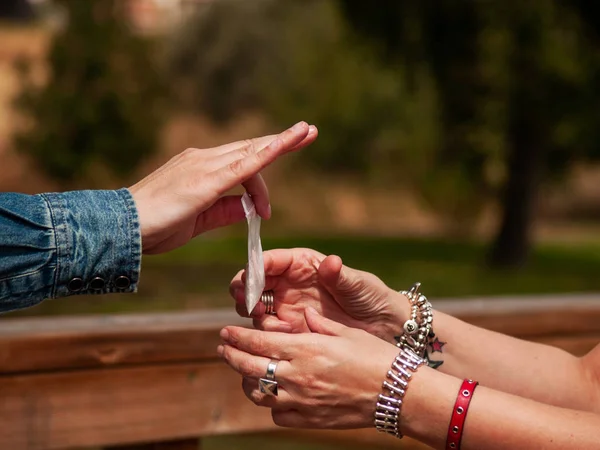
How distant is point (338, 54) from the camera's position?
451 inches

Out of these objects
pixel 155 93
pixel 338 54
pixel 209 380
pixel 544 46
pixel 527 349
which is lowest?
pixel 209 380

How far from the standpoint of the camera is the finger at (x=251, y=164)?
123 centimetres

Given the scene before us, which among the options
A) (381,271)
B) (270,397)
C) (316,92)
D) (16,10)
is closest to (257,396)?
(270,397)

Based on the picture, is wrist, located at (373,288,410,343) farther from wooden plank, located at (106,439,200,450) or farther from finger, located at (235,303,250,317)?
wooden plank, located at (106,439,200,450)

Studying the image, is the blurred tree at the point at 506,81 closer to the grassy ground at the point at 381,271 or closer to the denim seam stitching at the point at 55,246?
the grassy ground at the point at 381,271

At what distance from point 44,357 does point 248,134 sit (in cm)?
1063

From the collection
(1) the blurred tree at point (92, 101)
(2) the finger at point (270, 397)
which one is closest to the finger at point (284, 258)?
(2) the finger at point (270, 397)

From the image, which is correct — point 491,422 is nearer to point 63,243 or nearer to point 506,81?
point 63,243

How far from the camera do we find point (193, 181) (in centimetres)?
123

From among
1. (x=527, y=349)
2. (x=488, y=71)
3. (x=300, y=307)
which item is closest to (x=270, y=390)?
(x=300, y=307)

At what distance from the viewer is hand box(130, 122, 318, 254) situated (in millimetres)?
1215

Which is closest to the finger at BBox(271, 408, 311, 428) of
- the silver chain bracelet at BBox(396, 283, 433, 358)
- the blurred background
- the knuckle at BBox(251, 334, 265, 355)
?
the knuckle at BBox(251, 334, 265, 355)

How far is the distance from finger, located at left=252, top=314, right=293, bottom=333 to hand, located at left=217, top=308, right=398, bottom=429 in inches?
6.2

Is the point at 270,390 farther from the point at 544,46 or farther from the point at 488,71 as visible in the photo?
the point at 488,71
